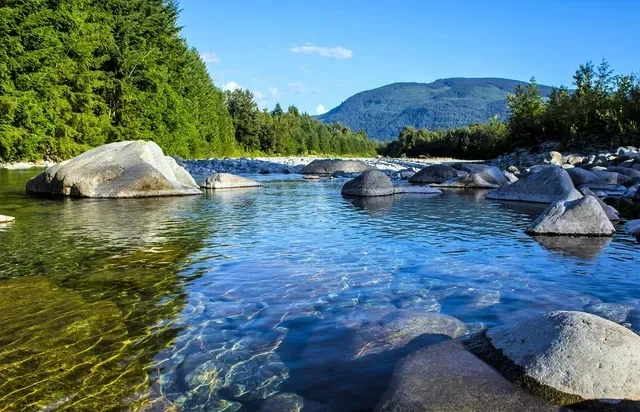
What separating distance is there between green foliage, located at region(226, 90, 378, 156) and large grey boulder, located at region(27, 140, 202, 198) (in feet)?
178

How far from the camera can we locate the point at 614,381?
2758 millimetres

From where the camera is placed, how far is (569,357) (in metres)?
2.92

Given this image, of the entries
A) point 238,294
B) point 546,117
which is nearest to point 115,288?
point 238,294

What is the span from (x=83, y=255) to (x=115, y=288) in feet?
5.49

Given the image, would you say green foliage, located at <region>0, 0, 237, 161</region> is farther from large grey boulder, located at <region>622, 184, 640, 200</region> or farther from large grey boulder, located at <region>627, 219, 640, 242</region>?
large grey boulder, located at <region>627, 219, 640, 242</region>

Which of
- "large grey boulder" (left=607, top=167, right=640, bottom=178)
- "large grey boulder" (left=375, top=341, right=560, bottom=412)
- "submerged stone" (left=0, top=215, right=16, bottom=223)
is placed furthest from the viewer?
"large grey boulder" (left=607, top=167, right=640, bottom=178)

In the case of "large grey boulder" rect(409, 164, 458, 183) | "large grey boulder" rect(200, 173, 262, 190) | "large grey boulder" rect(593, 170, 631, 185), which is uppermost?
"large grey boulder" rect(200, 173, 262, 190)

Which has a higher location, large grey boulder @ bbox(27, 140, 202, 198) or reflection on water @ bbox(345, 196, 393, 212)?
large grey boulder @ bbox(27, 140, 202, 198)

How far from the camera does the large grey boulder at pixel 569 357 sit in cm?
274

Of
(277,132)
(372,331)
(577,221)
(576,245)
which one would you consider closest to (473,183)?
(577,221)

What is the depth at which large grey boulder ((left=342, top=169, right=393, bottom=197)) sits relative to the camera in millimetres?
15938

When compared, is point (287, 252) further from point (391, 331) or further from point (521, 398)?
point (521, 398)

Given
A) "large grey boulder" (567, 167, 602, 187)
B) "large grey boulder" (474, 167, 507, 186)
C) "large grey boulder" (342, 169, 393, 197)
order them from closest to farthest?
"large grey boulder" (342, 169, 393, 197) < "large grey boulder" (567, 167, 602, 187) < "large grey boulder" (474, 167, 507, 186)

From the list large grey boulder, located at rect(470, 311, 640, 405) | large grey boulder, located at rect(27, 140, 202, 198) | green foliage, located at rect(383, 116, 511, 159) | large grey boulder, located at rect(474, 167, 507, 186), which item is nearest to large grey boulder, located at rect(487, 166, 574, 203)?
large grey boulder, located at rect(474, 167, 507, 186)
